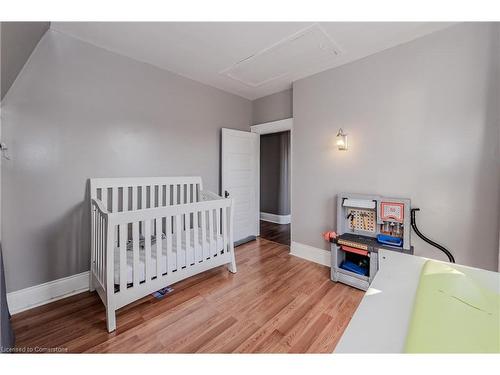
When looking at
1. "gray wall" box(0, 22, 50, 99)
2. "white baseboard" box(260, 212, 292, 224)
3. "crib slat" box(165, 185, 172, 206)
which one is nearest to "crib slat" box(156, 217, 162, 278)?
"crib slat" box(165, 185, 172, 206)

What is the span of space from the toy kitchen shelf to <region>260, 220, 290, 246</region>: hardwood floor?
115 cm

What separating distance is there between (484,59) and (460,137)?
60 cm

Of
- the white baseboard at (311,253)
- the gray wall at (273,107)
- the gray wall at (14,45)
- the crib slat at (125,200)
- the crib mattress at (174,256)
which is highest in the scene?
the gray wall at (273,107)

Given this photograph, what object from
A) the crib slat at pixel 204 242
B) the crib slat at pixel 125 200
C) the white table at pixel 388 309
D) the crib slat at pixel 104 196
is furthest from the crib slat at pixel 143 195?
the white table at pixel 388 309

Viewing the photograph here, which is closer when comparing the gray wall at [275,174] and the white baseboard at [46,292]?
the white baseboard at [46,292]

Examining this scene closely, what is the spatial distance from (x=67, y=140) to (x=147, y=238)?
3.92 feet

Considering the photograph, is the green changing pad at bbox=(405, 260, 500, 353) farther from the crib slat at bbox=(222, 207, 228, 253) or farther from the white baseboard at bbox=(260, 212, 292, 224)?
the white baseboard at bbox=(260, 212, 292, 224)

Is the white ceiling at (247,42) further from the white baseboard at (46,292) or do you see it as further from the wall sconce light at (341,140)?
the white baseboard at (46,292)

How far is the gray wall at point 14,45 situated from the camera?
1.07m

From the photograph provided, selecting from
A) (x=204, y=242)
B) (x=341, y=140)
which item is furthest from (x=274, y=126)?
(x=204, y=242)

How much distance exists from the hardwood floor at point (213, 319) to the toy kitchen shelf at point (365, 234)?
0.17m

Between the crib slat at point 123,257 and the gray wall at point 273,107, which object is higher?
the gray wall at point 273,107

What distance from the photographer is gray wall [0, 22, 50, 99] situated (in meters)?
1.07
